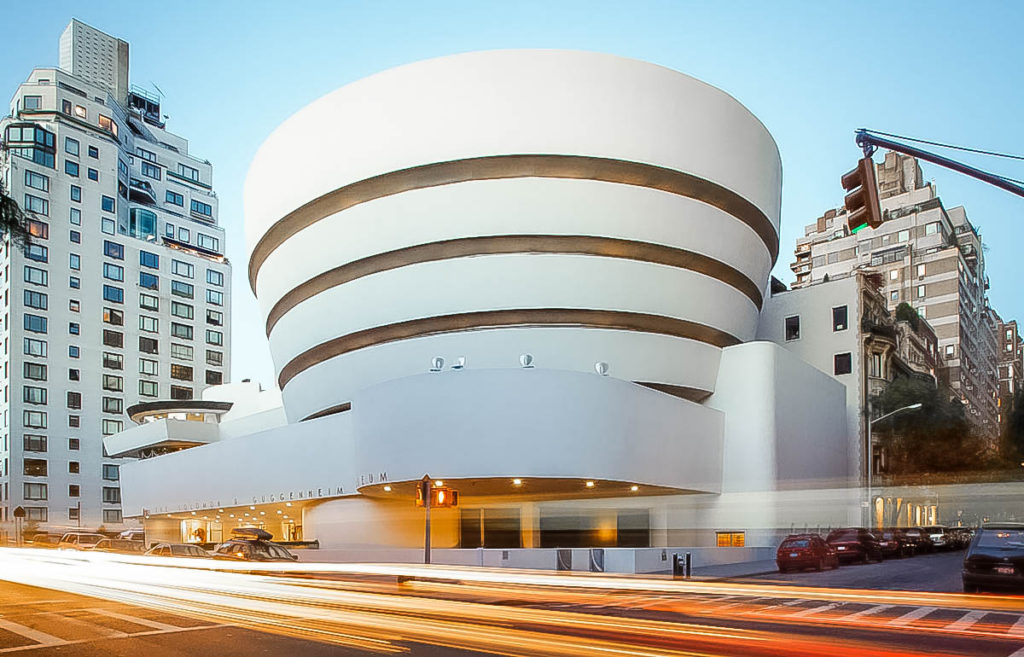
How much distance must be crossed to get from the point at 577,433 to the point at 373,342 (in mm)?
13178

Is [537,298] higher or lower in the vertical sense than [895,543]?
higher

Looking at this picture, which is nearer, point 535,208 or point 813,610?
point 813,610

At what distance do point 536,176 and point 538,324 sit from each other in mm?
6438

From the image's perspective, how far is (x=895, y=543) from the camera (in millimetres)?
41844

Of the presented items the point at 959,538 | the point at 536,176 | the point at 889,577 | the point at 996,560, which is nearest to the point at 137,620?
the point at 996,560

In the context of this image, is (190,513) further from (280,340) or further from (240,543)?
(240,543)

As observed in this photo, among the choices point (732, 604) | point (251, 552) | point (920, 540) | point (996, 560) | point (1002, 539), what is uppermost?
point (1002, 539)

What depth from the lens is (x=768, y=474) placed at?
42.2 m

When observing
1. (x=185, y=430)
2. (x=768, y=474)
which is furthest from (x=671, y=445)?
(x=185, y=430)

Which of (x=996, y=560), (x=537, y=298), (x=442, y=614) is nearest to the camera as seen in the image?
(x=442, y=614)

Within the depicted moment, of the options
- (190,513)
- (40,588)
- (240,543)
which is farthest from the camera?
(190,513)

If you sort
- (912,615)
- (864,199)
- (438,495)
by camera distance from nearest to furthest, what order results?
(864,199) → (912,615) → (438,495)

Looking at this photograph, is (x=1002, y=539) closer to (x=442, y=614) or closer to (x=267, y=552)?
(x=442, y=614)

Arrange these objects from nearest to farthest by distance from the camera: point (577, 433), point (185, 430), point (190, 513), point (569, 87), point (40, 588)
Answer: point (40, 588) < point (577, 433) < point (569, 87) < point (190, 513) < point (185, 430)
